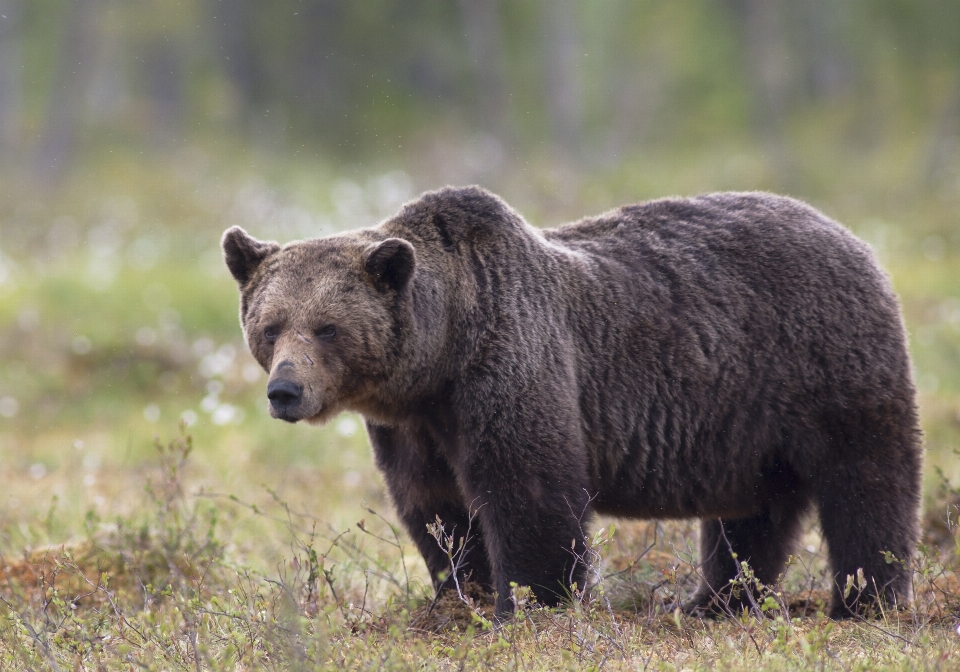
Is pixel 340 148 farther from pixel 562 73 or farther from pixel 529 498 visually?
pixel 529 498

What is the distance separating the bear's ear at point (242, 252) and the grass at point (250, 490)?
3.89ft

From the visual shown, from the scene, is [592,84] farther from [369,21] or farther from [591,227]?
[591,227]

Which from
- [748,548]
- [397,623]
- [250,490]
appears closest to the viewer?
[397,623]

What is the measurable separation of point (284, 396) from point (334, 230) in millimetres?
10252

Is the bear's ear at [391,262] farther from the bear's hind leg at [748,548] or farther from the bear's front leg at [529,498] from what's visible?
the bear's hind leg at [748,548]

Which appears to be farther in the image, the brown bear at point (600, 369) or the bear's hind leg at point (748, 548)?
the bear's hind leg at point (748, 548)

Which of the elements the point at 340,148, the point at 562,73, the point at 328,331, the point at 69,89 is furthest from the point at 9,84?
the point at 328,331

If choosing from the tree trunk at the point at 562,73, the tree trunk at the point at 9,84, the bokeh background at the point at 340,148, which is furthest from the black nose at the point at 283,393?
the tree trunk at the point at 562,73

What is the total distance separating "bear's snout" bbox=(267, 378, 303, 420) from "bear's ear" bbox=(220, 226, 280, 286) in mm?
867

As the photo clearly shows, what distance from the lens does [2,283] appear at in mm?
13828

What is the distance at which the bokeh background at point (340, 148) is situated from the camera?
38.5 feet

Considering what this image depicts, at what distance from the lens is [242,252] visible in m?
5.48

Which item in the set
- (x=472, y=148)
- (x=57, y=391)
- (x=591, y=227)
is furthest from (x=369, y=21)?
(x=591, y=227)

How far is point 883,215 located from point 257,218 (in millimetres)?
10868
